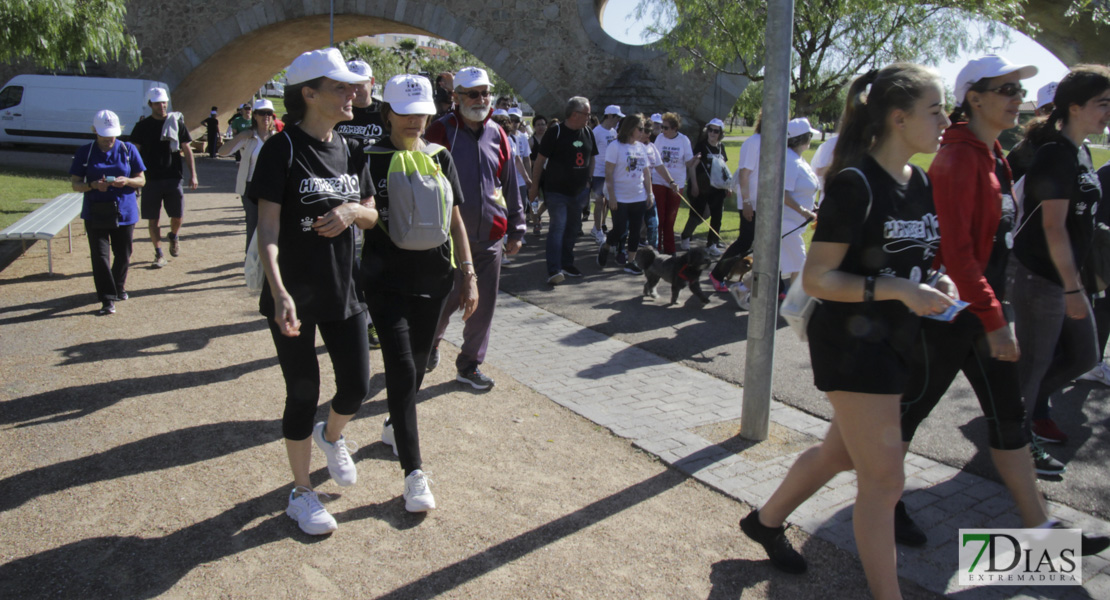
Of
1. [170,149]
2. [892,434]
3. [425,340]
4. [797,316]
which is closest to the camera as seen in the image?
[892,434]

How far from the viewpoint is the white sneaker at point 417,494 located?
348cm

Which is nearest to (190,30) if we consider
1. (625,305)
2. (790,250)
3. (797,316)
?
(625,305)

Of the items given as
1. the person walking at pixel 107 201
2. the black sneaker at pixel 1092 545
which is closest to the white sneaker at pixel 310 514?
the black sneaker at pixel 1092 545

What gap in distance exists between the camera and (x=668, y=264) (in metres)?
7.68

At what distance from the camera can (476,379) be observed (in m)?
5.20

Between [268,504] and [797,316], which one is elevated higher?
[797,316]

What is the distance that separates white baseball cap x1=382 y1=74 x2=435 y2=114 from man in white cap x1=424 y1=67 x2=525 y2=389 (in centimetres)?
124

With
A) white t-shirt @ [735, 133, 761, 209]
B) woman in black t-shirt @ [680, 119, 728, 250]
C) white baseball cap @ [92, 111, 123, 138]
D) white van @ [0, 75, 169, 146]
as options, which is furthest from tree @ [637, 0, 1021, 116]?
white van @ [0, 75, 169, 146]

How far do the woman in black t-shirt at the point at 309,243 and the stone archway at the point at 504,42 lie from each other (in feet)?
61.9

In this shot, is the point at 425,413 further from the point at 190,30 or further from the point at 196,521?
the point at 190,30

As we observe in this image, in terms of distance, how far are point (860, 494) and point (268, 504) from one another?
2501mm

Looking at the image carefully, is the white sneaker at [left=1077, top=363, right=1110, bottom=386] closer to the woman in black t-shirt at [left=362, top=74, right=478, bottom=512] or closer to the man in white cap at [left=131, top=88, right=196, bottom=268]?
the woman in black t-shirt at [left=362, top=74, right=478, bottom=512]

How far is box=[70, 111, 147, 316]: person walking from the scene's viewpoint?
688 cm

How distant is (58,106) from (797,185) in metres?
24.7
